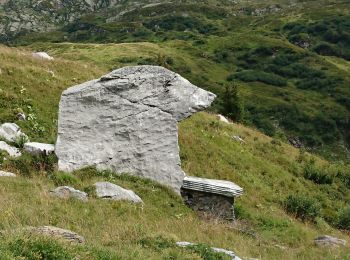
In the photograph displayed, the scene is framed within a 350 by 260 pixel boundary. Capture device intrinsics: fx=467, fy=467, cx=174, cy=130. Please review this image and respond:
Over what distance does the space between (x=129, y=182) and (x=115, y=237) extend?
7796 millimetres

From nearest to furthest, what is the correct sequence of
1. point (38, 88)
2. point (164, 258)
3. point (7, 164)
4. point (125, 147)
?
point (164, 258)
point (7, 164)
point (125, 147)
point (38, 88)

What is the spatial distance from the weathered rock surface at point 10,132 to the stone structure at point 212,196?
8.48m

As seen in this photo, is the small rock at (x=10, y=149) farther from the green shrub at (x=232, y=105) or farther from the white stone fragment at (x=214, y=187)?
the green shrub at (x=232, y=105)

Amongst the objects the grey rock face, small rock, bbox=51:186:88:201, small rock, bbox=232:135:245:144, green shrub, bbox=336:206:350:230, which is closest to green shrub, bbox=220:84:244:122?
small rock, bbox=232:135:245:144

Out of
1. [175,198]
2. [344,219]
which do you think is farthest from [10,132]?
[344,219]

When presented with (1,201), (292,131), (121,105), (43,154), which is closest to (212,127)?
(121,105)

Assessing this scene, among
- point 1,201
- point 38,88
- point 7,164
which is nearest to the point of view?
point 1,201

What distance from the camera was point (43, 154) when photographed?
842 inches

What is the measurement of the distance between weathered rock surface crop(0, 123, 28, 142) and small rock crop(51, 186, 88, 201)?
21.1ft

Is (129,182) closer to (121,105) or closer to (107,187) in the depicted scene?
(107,187)

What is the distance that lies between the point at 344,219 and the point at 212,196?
1068cm

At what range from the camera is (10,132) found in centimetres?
2295

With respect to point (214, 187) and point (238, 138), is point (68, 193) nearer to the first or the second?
point (214, 187)

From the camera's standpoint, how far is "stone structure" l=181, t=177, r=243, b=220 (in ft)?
67.4
